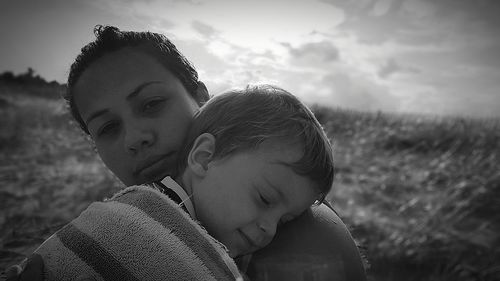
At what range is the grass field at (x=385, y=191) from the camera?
2443mm

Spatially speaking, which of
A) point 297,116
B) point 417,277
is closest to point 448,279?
point 417,277

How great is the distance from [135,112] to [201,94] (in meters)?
0.44

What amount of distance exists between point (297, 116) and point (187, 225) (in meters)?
0.72

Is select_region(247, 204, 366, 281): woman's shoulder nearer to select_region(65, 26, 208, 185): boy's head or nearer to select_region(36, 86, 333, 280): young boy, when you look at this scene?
select_region(36, 86, 333, 280): young boy

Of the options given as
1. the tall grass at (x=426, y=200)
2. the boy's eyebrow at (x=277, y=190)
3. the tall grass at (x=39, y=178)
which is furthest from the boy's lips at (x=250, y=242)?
the tall grass at (x=426, y=200)

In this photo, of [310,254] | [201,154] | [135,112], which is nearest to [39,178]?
[135,112]

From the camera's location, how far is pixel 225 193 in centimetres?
107

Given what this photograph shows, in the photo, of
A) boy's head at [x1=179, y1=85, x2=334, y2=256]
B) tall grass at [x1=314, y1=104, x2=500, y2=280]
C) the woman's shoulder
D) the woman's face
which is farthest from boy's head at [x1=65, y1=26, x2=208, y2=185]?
tall grass at [x1=314, y1=104, x2=500, y2=280]

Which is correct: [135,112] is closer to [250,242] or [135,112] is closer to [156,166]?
[156,166]

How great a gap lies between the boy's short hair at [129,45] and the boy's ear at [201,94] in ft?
0.10

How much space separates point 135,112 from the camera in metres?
1.33

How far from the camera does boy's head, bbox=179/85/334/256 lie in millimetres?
1063

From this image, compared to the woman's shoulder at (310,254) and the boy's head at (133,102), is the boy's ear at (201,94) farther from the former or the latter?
the woman's shoulder at (310,254)

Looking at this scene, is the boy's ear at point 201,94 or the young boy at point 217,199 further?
the boy's ear at point 201,94
